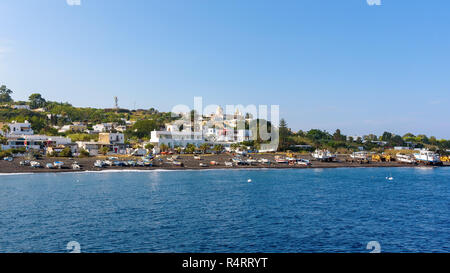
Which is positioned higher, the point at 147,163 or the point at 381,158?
the point at 147,163

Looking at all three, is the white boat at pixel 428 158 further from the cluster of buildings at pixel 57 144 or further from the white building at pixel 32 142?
the white building at pixel 32 142

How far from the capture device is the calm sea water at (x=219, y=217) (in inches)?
928

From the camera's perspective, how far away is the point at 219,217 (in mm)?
31672

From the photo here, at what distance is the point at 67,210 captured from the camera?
3397 cm

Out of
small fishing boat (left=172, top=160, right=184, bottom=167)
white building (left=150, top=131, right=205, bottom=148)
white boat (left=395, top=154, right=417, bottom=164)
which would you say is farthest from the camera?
white building (left=150, top=131, right=205, bottom=148)

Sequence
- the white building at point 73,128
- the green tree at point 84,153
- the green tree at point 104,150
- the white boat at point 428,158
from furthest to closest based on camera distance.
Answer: the white building at point 73,128 < the white boat at point 428,158 < the green tree at point 104,150 < the green tree at point 84,153

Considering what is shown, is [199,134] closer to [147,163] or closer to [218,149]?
[218,149]

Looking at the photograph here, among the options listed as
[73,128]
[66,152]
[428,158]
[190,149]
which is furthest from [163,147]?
[428,158]

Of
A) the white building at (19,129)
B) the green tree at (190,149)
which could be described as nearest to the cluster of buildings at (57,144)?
the white building at (19,129)

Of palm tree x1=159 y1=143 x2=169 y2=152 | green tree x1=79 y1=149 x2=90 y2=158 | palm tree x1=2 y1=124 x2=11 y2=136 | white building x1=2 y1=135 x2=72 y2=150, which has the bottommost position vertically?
green tree x1=79 y1=149 x2=90 y2=158

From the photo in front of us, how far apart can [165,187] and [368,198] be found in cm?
2686

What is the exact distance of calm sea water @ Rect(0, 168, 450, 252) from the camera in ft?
77.4

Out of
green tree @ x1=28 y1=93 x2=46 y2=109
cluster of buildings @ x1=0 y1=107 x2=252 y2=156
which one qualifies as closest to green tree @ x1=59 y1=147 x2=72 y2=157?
cluster of buildings @ x1=0 y1=107 x2=252 y2=156

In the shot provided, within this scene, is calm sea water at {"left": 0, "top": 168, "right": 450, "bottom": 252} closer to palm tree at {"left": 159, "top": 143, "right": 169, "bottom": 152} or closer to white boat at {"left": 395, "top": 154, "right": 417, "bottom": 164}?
palm tree at {"left": 159, "top": 143, "right": 169, "bottom": 152}
